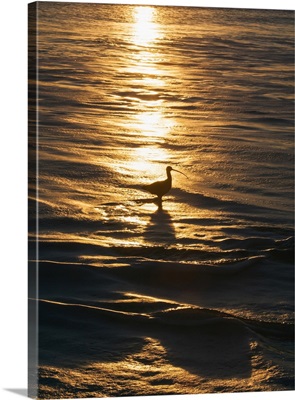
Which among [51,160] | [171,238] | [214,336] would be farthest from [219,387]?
A: [51,160]

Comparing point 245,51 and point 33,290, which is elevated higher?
point 245,51

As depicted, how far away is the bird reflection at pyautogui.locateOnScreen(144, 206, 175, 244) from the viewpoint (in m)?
7.74

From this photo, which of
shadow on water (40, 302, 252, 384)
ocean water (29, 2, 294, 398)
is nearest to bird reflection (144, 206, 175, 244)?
ocean water (29, 2, 294, 398)

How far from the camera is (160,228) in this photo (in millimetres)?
7770

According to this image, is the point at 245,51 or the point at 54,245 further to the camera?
the point at 245,51

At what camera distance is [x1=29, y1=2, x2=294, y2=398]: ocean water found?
7.49 m

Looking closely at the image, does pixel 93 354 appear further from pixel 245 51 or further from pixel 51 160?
pixel 245 51

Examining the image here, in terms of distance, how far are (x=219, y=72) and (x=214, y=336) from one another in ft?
4.72

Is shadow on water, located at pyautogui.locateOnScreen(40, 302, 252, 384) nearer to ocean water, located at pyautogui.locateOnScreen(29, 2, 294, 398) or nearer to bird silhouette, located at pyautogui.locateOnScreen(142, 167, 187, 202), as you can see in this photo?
ocean water, located at pyautogui.locateOnScreen(29, 2, 294, 398)

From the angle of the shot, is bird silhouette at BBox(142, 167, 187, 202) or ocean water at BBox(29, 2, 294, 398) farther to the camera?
bird silhouette at BBox(142, 167, 187, 202)

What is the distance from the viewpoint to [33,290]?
24.3 feet
